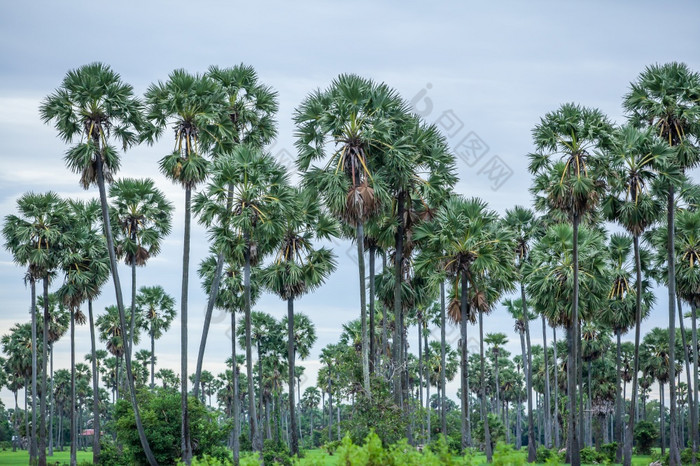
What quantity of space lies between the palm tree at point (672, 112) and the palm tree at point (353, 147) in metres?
12.8

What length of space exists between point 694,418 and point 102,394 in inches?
4505

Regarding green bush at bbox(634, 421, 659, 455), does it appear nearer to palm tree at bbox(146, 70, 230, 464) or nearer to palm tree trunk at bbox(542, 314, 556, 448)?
palm tree trunk at bbox(542, 314, 556, 448)

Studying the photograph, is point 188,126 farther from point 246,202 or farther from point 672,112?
point 672,112

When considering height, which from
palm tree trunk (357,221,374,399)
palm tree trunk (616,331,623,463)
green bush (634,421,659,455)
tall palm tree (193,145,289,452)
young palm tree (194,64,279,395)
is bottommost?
green bush (634,421,659,455)

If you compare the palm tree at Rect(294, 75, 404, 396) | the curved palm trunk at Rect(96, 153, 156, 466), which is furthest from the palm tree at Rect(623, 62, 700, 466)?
the curved palm trunk at Rect(96, 153, 156, 466)

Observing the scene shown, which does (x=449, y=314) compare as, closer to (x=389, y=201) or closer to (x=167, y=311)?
(x=389, y=201)

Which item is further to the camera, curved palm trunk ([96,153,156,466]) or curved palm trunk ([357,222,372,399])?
curved palm trunk ([96,153,156,466])

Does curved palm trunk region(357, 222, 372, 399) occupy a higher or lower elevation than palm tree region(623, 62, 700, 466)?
lower

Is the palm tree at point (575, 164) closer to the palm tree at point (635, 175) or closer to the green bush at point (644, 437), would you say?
the palm tree at point (635, 175)

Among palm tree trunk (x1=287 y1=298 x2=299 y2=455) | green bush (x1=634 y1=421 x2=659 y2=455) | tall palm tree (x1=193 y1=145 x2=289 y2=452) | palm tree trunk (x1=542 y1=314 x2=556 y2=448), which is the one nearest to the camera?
tall palm tree (x1=193 y1=145 x2=289 y2=452)

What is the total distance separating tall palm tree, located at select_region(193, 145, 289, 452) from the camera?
32062 millimetres

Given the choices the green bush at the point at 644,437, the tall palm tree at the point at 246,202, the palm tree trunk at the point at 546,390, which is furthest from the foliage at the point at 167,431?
the green bush at the point at 644,437

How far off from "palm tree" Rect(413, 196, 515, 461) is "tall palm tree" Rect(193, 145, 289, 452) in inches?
267

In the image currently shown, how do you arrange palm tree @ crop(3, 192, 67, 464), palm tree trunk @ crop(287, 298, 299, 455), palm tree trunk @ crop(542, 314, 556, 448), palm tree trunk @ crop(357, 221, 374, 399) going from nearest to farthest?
palm tree trunk @ crop(357, 221, 374, 399) < palm tree trunk @ crop(287, 298, 299, 455) < palm tree @ crop(3, 192, 67, 464) < palm tree trunk @ crop(542, 314, 556, 448)
